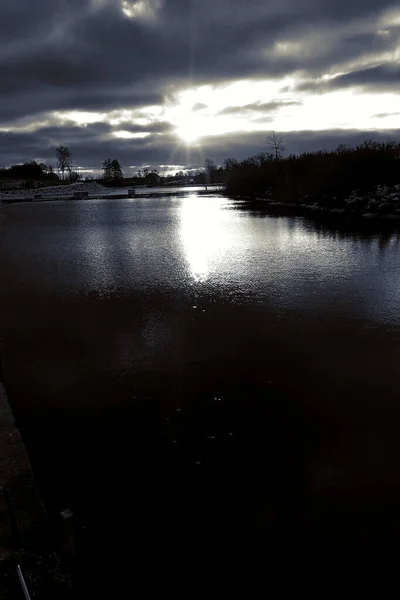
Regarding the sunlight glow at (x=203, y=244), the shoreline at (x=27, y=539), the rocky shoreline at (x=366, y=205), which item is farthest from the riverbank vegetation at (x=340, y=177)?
the shoreline at (x=27, y=539)

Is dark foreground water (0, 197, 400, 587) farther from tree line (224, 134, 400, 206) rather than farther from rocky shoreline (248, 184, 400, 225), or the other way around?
tree line (224, 134, 400, 206)

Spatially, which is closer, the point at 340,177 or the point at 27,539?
the point at 27,539

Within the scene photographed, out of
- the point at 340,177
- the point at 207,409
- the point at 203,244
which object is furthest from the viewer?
the point at 340,177

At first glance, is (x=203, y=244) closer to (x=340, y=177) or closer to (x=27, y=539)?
(x=27, y=539)

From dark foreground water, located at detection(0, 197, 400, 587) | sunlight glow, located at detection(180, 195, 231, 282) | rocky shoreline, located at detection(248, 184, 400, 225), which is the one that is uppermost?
rocky shoreline, located at detection(248, 184, 400, 225)

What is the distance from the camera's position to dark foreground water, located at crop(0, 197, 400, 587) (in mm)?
6578

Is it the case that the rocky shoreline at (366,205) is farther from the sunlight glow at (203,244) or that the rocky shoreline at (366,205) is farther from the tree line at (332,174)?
the sunlight glow at (203,244)

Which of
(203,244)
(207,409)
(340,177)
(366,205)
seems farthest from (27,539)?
(340,177)

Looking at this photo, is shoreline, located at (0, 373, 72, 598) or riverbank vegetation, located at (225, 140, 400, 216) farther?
riverbank vegetation, located at (225, 140, 400, 216)

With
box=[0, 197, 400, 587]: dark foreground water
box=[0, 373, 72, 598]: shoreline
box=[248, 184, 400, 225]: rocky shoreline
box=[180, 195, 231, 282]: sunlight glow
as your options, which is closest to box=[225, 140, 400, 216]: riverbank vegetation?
box=[248, 184, 400, 225]: rocky shoreline

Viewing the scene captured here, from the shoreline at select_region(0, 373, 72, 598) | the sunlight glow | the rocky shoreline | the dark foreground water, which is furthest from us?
the rocky shoreline

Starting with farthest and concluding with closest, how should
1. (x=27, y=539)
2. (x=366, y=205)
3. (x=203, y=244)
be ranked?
(x=366, y=205) → (x=203, y=244) → (x=27, y=539)

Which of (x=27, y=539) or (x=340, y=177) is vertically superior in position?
(x=340, y=177)

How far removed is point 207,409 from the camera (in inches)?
372
